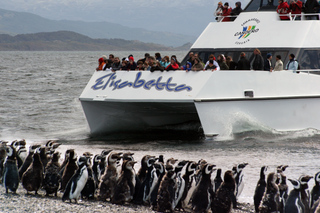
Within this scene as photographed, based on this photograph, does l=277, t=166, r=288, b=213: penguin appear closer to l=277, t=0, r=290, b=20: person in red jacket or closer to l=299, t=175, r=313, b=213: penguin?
l=299, t=175, r=313, b=213: penguin

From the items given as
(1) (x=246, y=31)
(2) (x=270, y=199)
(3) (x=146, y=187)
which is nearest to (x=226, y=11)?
(1) (x=246, y=31)

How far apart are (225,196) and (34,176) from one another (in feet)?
10.4

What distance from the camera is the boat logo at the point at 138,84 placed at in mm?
13008

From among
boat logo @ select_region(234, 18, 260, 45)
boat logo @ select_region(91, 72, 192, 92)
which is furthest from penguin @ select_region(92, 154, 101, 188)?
boat logo @ select_region(234, 18, 260, 45)

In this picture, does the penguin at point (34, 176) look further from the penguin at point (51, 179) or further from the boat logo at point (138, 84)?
the boat logo at point (138, 84)

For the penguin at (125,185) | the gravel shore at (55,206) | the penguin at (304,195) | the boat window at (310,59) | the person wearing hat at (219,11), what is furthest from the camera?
the person wearing hat at (219,11)

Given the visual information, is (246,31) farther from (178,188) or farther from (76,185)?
(76,185)

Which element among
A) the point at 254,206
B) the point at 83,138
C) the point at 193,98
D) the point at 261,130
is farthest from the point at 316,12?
the point at 254,206

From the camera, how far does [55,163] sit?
367 inches

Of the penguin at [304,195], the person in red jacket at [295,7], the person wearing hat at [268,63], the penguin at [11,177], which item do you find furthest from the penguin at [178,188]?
the person in red jacket at [295,7]

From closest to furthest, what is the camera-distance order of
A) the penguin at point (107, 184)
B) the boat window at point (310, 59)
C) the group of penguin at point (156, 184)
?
the group of penguin at point (156, 184)
the penguin at point (107, 184)
the boat window at point (310, 59)

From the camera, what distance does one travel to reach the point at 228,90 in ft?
42.9

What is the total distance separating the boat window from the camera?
1451 centimetres

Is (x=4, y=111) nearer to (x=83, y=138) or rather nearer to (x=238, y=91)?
(x=83, y=138)
